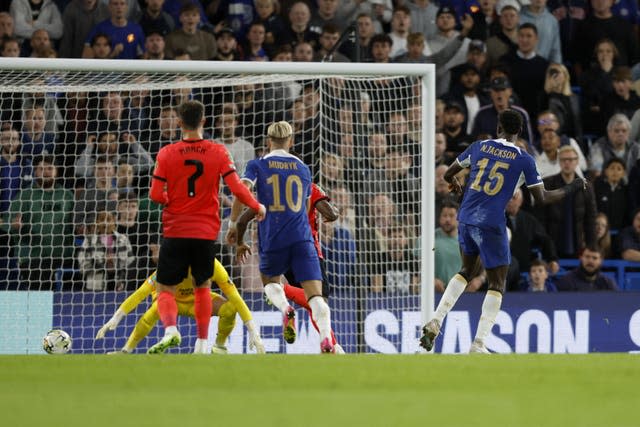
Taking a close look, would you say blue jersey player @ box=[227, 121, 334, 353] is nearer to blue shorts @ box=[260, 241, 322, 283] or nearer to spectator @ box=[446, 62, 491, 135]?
blue shorts @ box=[260, 241, 322, 283]

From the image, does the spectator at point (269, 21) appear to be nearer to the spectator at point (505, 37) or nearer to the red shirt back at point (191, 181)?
the spectator at point (505, 37)

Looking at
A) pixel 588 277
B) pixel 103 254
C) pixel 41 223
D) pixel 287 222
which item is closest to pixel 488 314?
pixel 287 222

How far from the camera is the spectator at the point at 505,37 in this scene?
1623 cm

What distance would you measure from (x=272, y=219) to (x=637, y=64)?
8.11 m

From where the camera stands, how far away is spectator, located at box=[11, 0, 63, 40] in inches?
613

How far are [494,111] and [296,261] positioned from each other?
556cm

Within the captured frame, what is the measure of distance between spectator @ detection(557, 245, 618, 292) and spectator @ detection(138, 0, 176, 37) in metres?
5.43

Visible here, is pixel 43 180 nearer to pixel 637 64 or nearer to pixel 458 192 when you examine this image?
pixel 458 192

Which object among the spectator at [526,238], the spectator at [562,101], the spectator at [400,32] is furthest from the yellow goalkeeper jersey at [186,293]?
the spectator at [562,101]

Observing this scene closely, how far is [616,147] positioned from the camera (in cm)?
1560

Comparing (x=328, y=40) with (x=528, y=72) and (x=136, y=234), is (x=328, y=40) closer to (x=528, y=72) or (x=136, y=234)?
(x=528, y=72)

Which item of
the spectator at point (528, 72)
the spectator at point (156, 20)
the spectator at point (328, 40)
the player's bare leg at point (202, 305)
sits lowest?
the player's bare leg at point (202, 305)

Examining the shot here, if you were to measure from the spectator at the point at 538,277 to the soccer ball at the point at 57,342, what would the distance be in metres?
4.92

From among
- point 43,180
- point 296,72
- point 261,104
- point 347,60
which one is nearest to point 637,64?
point 347,60
